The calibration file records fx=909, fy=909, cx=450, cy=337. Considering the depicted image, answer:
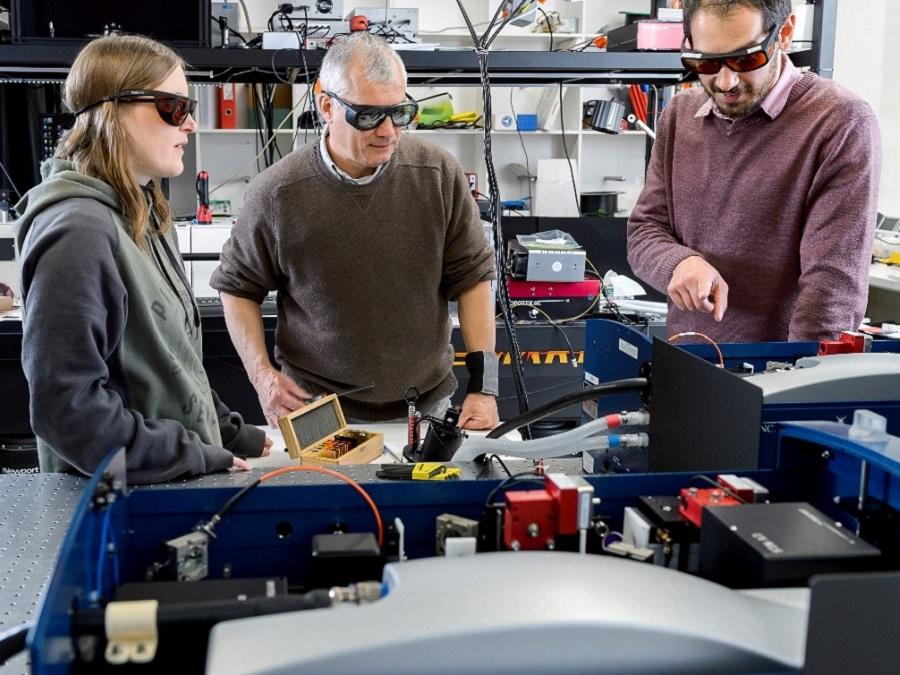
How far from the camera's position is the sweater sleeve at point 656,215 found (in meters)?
1.84

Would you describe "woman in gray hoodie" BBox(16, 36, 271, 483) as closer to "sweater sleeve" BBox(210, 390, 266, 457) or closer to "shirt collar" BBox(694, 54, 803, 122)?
"sweater sleeve" BBox(210, 390, 266, 457)

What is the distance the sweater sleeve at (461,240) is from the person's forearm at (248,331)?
17.3 inches

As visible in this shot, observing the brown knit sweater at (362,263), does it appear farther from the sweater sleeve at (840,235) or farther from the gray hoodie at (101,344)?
the sweater sleeve at (840,235)

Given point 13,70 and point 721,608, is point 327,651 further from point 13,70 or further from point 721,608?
point 13,70

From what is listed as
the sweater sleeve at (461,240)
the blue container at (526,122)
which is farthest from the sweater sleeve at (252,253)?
the blue container at (526,122)

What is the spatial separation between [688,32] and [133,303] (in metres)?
1.09

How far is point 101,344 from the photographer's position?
1.28 m

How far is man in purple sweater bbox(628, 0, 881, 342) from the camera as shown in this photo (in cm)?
159

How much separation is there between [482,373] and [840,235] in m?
0.81

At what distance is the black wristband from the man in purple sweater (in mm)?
402

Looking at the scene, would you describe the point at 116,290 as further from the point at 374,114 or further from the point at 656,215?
the point at 656,215

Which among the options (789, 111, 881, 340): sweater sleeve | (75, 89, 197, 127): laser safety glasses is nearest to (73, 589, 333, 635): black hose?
(75, 89, 197, 127): laser safety glasses

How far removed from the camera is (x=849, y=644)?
0.62 meters

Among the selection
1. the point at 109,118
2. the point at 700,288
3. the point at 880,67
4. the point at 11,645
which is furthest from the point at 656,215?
the point at 880,67
